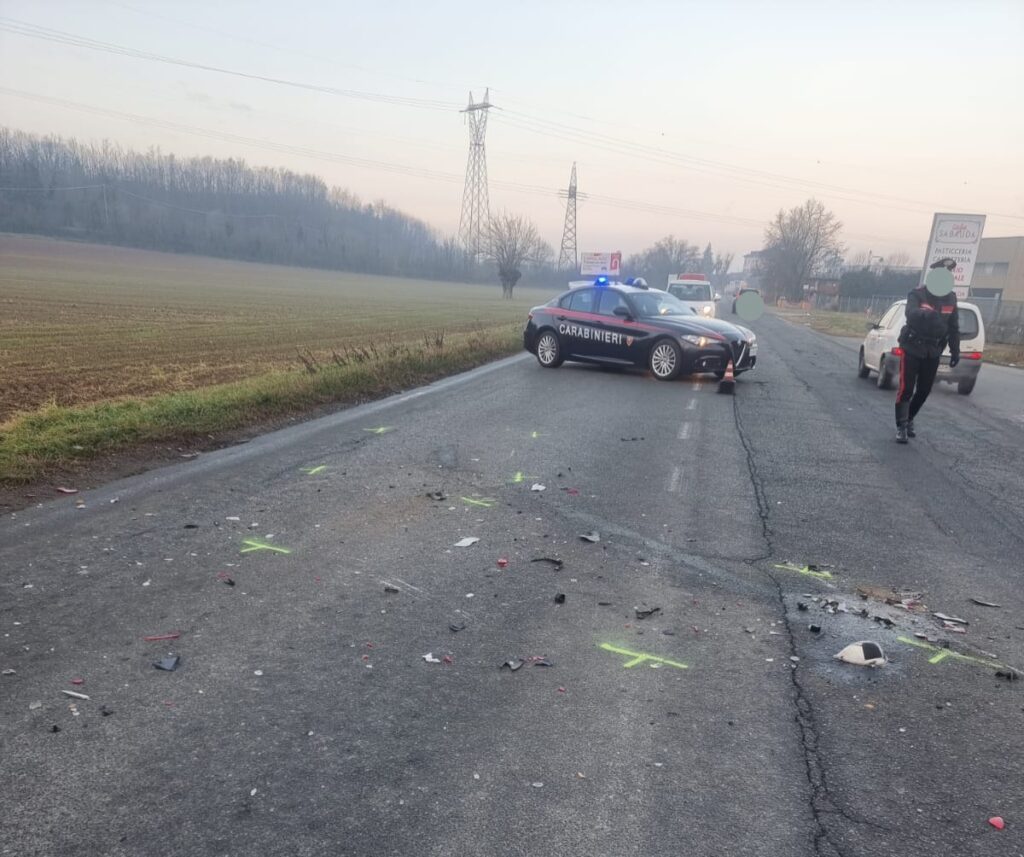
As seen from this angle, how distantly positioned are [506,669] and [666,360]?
10946mm

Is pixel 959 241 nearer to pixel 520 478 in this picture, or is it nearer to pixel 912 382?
pixel 912 382

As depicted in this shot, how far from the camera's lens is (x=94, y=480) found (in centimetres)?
638

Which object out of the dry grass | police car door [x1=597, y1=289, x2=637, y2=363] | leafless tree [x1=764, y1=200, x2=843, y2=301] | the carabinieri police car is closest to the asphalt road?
the carabinieri police car

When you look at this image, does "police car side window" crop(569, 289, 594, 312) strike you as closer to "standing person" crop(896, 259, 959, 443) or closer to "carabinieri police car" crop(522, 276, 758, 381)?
"carabinieri police car" crop(522, 276, 758, 381)

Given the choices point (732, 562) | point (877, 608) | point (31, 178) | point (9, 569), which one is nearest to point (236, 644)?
point (9, 569)

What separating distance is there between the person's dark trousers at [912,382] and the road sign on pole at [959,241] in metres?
19.1

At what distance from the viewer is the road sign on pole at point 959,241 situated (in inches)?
984

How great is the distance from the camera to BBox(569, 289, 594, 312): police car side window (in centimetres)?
1484

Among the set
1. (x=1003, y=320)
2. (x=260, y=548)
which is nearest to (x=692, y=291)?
(x=1003, y=320)

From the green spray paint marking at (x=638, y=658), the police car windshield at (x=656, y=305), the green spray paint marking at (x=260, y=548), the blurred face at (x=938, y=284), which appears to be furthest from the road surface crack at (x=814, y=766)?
the police car windshield at (x=656, y=305)

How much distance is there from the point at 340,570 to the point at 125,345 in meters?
17.7

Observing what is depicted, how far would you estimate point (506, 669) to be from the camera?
3.49m

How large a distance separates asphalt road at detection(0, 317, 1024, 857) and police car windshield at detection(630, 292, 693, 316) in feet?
25.3

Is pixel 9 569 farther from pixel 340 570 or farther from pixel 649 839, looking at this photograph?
pixel 649 839
